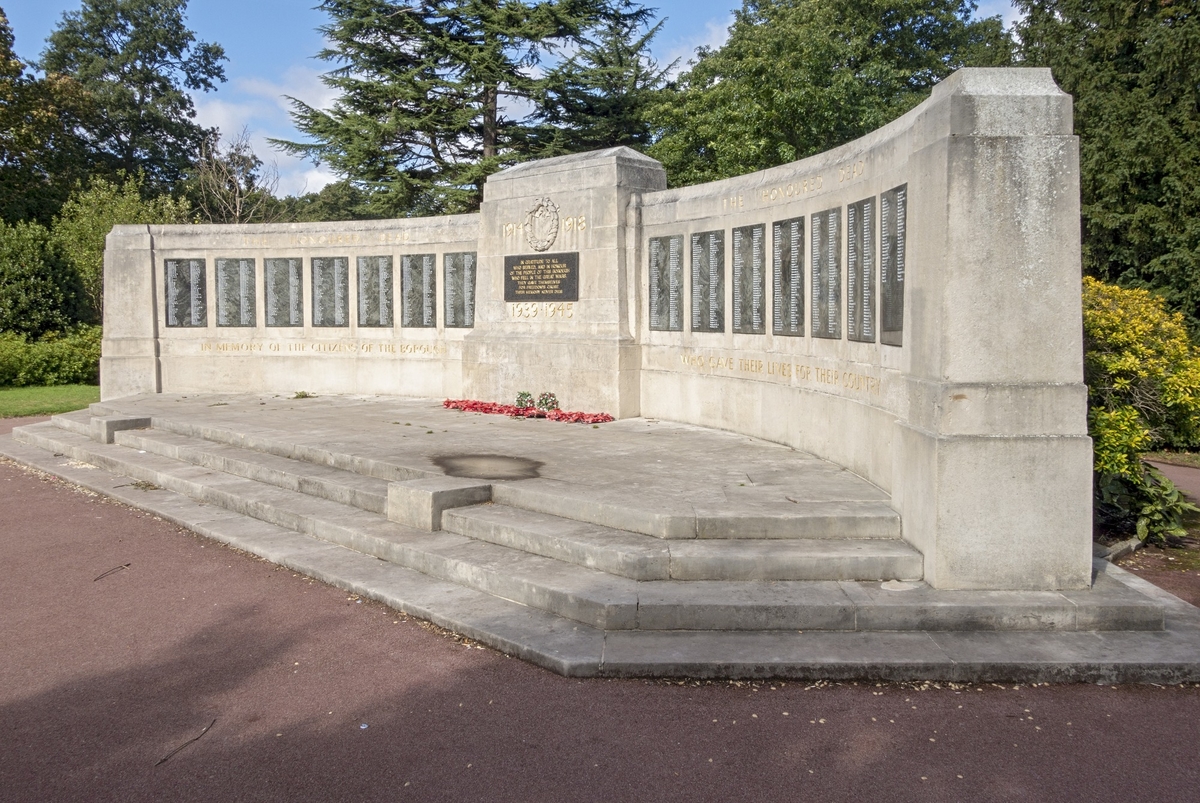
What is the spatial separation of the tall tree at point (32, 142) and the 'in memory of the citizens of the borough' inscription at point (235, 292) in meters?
18.3

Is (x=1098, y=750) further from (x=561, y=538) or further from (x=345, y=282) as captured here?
(x=345, y=282)

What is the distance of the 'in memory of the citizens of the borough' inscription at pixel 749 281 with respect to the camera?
37.2 feet

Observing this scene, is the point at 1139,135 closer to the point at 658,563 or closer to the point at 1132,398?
the point at 1132,398

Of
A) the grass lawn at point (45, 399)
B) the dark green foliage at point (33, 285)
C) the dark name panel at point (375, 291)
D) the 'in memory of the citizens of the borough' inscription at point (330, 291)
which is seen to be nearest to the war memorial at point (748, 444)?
the dark name panel at point (375, 291)

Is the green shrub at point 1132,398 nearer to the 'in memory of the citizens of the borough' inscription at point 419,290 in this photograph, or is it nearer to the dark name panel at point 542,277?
the dark name panel at point 542,277

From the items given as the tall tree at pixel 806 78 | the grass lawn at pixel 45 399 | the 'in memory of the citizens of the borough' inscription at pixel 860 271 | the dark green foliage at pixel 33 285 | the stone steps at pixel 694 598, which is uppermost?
the tall tree at pixel 806 78

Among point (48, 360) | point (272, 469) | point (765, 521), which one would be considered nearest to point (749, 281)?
point (765, 521)

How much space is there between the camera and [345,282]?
57.3 ft

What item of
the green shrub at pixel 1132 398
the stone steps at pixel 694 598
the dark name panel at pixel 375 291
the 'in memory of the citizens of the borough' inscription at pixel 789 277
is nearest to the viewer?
the stone steps at pixel 694 598

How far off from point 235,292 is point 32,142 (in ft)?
67.5

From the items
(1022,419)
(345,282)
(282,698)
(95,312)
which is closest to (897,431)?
(1022,419)

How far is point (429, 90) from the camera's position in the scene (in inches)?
1184

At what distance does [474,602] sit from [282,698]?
166 centimetres

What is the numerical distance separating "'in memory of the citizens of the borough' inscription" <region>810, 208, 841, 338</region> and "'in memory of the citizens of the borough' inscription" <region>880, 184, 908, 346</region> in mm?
1256
